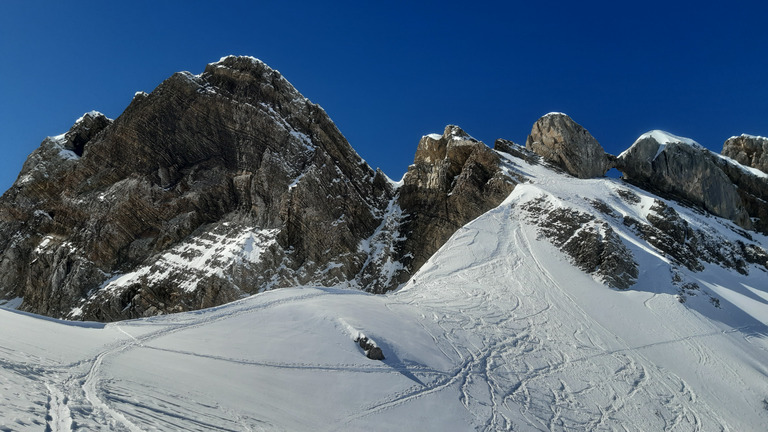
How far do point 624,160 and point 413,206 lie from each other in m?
27.2

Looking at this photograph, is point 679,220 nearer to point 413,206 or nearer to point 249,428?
point 413,206

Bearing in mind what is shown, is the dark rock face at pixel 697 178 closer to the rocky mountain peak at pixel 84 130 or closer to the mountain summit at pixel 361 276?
the mountain summit at pixel 361 276

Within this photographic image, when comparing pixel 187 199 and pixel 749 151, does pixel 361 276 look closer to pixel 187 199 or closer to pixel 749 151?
pixel 187 199

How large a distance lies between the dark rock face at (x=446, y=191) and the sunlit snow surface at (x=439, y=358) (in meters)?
8.28

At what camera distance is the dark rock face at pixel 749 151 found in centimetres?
6075

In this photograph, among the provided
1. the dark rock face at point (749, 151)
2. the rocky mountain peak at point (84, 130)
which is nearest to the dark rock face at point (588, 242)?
the dark rock face at point (749, 151)

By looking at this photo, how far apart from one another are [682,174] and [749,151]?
15363mm

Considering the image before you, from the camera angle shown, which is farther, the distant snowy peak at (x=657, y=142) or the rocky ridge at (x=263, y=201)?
the distant snowy peak at (x=657, y=142)

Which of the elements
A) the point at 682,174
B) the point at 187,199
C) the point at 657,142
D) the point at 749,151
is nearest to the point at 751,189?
the point at 749,151

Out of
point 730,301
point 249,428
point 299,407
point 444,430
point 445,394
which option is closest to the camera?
point 249,428

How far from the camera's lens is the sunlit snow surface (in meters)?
13.8

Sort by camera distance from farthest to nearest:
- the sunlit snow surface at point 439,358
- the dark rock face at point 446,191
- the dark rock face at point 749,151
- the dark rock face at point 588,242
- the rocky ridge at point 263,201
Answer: the dark rock face at point 749,151, the dark rock face at point 446,191, the rocky ridge at point 263,201, the dark rock face at point 588,242, the sunlit snow surface at point 439,358

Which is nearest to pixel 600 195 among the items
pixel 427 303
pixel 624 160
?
pixel 624 160

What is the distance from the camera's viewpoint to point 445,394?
19969 mm
